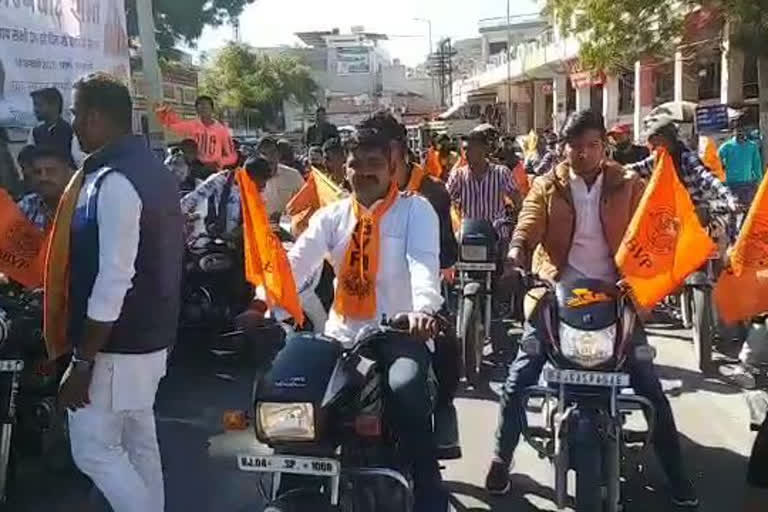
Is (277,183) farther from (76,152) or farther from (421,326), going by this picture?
(421,326)

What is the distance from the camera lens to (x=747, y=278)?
3.64 meters

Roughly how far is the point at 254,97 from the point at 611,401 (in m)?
51.3

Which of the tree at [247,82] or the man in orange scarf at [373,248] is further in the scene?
the tree at [247,82]

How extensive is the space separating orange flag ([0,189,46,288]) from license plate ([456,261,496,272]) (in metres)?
2.87

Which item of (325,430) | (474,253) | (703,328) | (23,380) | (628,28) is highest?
(628,28)

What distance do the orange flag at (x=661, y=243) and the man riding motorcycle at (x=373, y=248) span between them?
2.70ft

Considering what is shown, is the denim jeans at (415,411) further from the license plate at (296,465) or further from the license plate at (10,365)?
the license plate at (10,365)

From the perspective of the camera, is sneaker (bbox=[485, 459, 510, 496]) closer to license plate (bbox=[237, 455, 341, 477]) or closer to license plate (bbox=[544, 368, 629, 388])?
license plate (bbox=[544, 368, 629, 388])

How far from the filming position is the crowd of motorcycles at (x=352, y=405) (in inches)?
115

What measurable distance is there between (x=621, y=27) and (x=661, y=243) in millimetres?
12660

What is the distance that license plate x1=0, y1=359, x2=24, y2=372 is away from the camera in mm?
4148

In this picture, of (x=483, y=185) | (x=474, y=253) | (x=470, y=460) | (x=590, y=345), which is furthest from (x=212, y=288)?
(x=590, y=345)

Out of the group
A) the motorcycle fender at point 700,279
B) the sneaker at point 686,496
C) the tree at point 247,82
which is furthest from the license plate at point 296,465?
the tree at point 247,82

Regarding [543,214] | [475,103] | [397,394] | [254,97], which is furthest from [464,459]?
[475,103]
